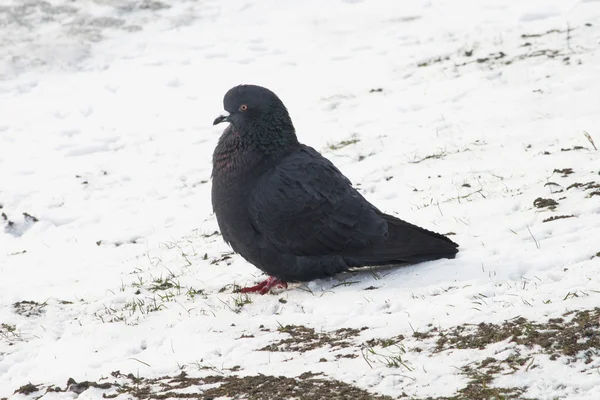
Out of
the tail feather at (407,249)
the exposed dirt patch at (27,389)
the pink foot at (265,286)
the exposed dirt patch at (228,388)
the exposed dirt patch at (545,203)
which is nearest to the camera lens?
the exposed dirt patch at (228,388)

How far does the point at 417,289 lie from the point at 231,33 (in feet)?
35.3

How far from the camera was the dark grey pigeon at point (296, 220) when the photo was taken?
5867 mm

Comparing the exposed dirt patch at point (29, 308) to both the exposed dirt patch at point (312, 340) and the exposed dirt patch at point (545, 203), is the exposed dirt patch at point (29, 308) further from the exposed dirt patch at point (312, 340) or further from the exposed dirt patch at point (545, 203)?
the exposed dirt patch at point (545, 203)

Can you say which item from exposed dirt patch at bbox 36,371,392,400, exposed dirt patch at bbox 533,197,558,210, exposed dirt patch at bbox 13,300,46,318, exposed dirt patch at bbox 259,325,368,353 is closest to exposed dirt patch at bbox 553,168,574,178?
exposed dirt patch at bbox 533,197,558,210

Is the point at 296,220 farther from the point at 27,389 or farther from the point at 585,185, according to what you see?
the point at 585,185

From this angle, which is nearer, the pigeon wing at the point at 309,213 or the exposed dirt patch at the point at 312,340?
the exposed dirt patch at the point at 312,340

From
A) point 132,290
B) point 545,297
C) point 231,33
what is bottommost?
point 132,290

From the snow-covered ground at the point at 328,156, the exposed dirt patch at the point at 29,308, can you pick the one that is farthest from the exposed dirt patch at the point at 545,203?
the exposed dirt patch at the point at 29,308

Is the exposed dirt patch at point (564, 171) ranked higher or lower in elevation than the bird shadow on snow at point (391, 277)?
higher

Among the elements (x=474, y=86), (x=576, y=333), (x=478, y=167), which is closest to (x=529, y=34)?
(x=474, y=86)

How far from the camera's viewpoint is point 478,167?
8.09 metres

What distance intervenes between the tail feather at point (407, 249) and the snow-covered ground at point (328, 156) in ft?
0.35

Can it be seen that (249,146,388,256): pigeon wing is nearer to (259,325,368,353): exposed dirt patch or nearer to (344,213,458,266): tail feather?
(344,213,458,266): tail feather

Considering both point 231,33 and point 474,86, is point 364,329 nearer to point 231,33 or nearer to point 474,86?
point 474,86
